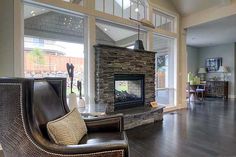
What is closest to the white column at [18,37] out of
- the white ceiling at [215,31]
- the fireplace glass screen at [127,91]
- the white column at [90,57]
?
the white column at [90,57]

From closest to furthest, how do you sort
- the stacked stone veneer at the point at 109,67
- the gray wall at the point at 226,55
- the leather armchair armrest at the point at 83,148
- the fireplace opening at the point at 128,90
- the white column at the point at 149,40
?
1. the leather armchair armrest at the point at 83,148
2. the stacked stone veneer at the point at 109,67
3. the fireplace opening at the point at 128,90
4. the white column at the point at 149,40
5. the gray wall at the point at 226,55

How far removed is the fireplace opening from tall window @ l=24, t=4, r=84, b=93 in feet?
2.75

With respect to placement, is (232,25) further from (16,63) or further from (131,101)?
(16,63)

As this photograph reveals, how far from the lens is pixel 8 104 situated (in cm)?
136

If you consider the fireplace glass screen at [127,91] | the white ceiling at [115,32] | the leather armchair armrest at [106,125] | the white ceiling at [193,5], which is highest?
the white ceiling at [193,5]

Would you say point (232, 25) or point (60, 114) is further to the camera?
point (232, 25)

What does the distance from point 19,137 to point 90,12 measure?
3.07 m

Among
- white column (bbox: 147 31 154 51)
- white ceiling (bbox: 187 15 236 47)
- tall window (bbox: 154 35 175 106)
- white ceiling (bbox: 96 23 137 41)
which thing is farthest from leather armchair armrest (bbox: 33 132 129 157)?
white ceiling (bbox: 187 15 236 47)

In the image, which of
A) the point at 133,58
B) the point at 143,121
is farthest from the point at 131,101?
the point at 133,58

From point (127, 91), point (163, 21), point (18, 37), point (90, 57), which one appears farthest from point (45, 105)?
point (163, 21)

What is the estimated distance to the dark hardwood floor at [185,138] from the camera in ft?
8.43

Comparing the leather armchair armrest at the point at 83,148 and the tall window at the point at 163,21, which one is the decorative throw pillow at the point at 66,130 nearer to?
the leather armchair armrest at the point at 83,148

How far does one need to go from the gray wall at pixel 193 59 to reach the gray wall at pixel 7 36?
866 centimetres

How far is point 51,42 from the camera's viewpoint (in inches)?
140
